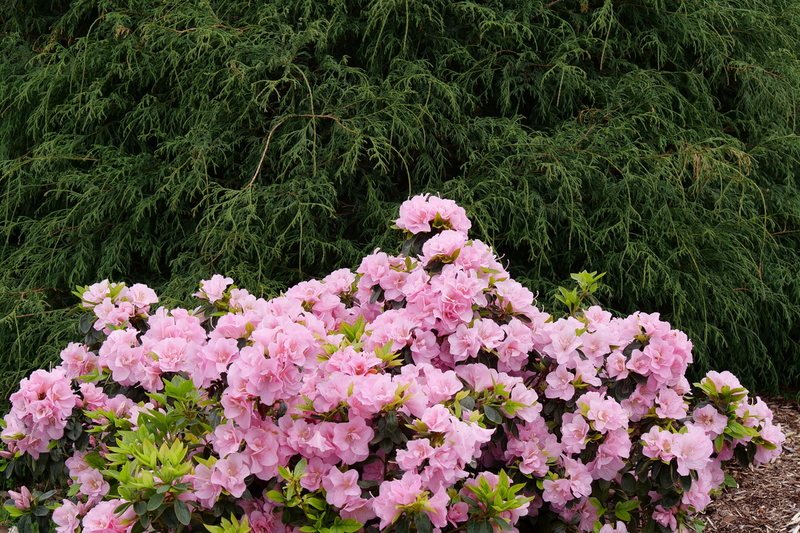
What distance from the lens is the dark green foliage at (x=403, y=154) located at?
2.50m

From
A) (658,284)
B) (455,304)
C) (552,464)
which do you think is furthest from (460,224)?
(658,284)

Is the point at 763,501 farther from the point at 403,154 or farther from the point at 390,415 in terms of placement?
the point at 403,154

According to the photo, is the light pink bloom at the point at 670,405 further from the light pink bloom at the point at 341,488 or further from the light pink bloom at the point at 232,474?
the light pink bloom at the point at 232,474

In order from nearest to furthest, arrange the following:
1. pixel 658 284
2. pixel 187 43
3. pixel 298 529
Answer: pixel 298 529
pixel 658 284
pixel 187 43

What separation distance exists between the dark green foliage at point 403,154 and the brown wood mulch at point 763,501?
43cm

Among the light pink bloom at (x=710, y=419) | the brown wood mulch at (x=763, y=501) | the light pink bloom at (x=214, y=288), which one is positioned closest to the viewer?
the light pink bloom at (x=710, y=419)

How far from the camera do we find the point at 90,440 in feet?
5.51

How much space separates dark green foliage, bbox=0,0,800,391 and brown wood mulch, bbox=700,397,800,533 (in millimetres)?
434

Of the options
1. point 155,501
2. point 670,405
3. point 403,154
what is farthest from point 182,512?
point 403,154

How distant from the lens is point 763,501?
218 centimetres

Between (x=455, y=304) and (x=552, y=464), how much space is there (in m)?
0.44

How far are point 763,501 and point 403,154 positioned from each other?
5.93ft

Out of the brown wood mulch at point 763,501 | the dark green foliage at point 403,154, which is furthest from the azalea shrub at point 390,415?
the dark green foliage at point 403,154

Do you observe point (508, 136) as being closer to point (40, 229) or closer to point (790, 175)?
point (790, 175)
